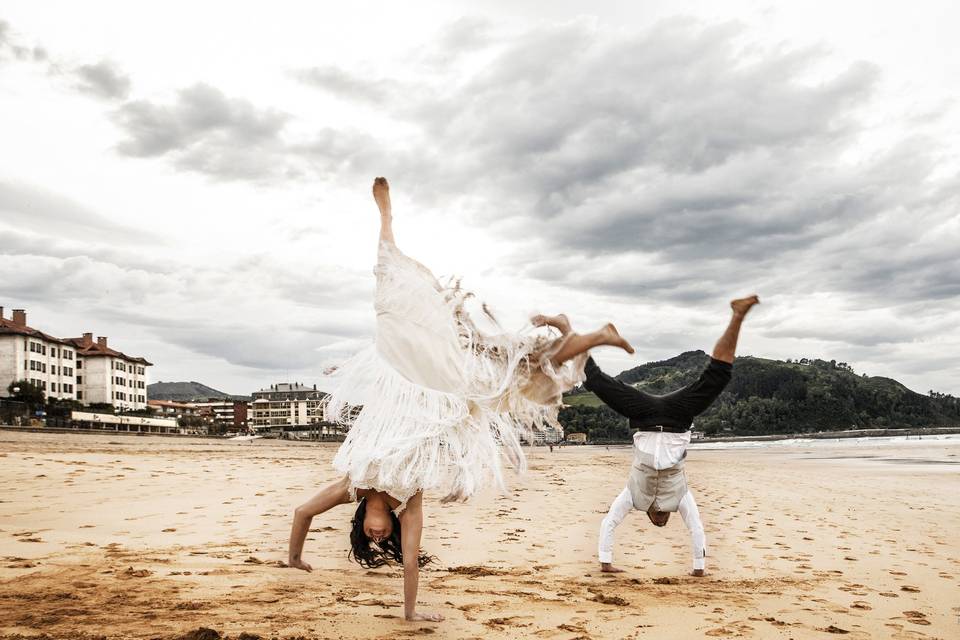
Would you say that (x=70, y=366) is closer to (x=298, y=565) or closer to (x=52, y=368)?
(x=52, y=368)

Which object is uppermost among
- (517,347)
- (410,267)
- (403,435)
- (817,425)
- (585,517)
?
(410,267)

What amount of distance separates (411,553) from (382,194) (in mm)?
2482

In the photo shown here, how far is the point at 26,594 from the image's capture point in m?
4.06

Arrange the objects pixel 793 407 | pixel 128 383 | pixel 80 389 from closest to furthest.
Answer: pixel 80 389
pixel 128 383
pixel 793 407

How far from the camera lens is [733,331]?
527cm

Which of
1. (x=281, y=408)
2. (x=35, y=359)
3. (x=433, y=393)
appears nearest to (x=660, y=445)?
(x=433, y=393)

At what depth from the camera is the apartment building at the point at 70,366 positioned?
6600cm

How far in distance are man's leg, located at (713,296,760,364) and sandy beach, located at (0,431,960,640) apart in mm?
1823

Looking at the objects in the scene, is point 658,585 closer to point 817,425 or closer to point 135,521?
point 135,521

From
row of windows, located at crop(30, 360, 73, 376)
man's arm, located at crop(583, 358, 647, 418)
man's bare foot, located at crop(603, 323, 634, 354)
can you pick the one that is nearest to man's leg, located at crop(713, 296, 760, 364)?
man's arm, located at crop(583, 358, 647, 418)

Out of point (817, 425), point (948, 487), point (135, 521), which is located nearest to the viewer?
point (135, 521)

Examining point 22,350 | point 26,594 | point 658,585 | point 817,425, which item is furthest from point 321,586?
point 817,425

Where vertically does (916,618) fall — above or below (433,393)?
below

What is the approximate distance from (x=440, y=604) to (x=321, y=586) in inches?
35.4
